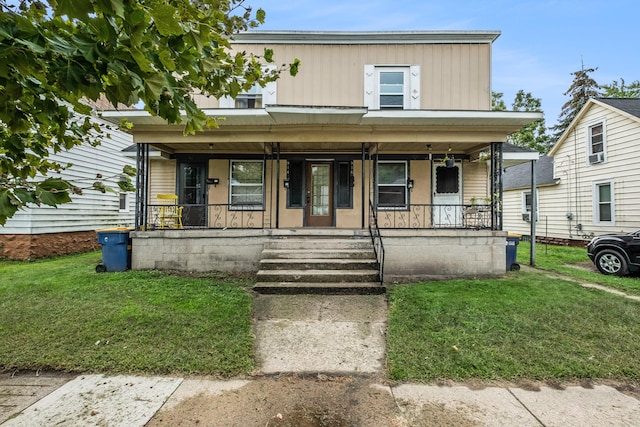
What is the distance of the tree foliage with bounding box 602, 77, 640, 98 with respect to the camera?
26.3 metres

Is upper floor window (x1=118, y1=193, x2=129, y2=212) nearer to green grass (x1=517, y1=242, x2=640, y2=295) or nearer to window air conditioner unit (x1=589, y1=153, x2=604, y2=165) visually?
green grass (x1=517, y1=242, x2=640, y2=295)

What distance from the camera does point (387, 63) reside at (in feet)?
29.3

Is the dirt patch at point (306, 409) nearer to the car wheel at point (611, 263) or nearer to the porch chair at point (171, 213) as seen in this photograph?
the porch chair at point (171, 213)

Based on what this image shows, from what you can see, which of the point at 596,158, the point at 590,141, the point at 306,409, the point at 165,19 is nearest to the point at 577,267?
the point at 596,158

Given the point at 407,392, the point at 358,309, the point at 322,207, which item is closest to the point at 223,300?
the point at 358,309

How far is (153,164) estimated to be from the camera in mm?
9453

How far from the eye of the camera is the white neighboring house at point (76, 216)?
30.3 feet

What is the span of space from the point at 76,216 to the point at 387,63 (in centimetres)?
1149

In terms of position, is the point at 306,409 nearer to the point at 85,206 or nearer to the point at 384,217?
the point at 384,217

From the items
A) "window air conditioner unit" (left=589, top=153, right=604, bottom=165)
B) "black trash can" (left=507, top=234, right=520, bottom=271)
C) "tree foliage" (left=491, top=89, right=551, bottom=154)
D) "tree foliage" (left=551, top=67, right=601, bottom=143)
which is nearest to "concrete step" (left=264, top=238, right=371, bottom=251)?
"black trash can" (left=507, top=234, right=520, bottom=271)

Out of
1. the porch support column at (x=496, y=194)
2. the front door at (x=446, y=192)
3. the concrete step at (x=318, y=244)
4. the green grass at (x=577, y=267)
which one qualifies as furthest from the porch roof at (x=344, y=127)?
the green grass at (x=577, y=267)

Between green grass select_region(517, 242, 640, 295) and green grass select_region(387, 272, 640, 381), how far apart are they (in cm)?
142

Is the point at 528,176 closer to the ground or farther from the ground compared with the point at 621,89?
closer to the ground

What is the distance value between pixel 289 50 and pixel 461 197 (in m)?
6.65
